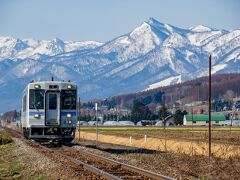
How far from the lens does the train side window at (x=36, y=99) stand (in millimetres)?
33188

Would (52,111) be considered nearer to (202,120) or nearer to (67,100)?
(67,100)

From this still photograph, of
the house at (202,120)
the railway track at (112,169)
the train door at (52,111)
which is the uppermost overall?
the train door at (52,111)

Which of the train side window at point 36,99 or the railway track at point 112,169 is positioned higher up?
the train side window at point 36,99

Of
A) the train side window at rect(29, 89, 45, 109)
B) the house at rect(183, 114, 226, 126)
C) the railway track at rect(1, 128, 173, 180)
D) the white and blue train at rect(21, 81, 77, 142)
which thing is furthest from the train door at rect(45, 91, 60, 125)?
the house at rect(183, 114, 226, 126)

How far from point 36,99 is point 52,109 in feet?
3.30

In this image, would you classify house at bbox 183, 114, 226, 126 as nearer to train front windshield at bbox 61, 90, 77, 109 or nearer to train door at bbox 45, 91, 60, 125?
train front windshield at bbox 61, 90, 77, 109

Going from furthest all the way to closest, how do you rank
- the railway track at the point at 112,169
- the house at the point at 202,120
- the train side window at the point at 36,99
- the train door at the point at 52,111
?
the house at the point at 202,120, the train side window at the point at 36,99, the train door at the point at 52,111, the railway track at the point at 112,169

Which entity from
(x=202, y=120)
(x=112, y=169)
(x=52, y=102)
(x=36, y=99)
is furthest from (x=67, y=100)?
(x=202, y=120)

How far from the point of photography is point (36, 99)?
33.2 meters

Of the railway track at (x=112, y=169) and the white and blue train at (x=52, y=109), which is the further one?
the white and blue train at (x=52, y=109)

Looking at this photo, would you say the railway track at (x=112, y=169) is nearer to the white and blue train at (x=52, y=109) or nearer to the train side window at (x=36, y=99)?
the white and blue train at (x=52, y=109)

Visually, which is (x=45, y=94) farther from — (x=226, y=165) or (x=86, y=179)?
(x=86, y=179)

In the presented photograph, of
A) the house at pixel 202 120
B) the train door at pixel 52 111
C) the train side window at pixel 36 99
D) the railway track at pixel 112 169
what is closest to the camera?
the railway track at pixel 112 169

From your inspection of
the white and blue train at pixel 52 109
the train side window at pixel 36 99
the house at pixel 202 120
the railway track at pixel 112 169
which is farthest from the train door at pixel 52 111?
the house at pixel 202 120
